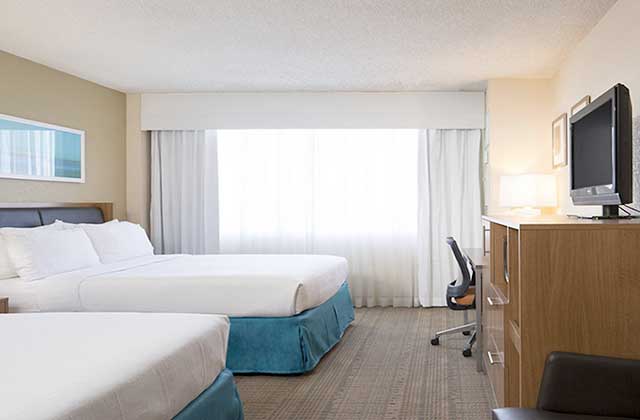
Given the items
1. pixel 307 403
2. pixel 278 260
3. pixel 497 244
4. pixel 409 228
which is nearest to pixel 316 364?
pixel 307 403

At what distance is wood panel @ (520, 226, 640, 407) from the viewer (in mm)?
2297

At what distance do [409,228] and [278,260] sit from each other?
7.12 feet

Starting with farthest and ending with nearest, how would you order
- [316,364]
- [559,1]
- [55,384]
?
[316,364] < [559,1] < [55,384]

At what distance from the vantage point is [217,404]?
273cm

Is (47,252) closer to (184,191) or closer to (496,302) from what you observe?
(184,191)

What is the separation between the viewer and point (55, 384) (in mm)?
1928

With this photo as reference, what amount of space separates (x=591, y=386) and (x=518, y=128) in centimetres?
431

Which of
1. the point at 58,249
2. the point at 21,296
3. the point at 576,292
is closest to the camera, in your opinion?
the point at 576,292

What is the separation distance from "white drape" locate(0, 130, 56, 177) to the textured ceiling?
2.06 feet

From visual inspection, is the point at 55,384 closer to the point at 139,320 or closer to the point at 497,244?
the point at 139,320

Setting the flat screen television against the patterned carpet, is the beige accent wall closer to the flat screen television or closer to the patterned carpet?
the patterned carpet

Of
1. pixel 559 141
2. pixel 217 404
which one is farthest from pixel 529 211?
pixel 217 404

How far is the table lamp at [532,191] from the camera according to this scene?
5.59 m

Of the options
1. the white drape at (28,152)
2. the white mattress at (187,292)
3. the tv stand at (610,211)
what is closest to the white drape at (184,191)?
the white drape at (28,152)
